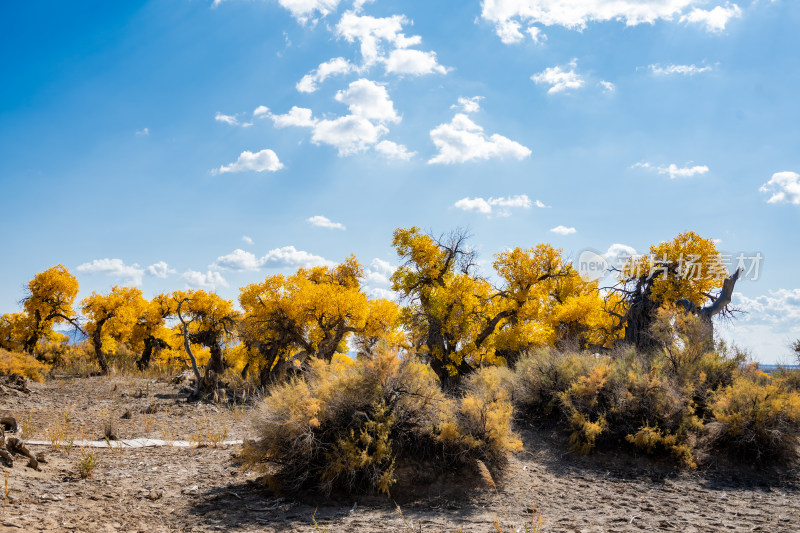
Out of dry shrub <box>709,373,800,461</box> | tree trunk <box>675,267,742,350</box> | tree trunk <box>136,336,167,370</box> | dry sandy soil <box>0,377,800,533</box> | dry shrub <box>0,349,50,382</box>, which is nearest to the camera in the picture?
dry sandy soil <box>0,377,800,533</box>

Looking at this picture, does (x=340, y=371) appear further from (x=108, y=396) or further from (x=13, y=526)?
(x=108, y=396)

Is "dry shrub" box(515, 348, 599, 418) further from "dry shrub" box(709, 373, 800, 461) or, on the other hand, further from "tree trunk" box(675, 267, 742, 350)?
"tree trunk" box(675, 267, 742, 350)

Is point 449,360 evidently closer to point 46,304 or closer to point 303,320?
point 303,320

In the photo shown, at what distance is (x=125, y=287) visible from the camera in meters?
27.2

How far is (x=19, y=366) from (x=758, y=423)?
790 inches

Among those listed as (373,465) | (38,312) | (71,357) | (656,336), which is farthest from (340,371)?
(71,357)

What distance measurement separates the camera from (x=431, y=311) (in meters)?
17.3

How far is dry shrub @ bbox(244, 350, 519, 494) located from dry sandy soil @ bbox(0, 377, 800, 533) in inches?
12.4

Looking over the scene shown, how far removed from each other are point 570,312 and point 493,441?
1777 cm

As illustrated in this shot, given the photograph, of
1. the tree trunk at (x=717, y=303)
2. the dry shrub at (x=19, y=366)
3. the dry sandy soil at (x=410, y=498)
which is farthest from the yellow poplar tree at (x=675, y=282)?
the dry shrub at (x=19, y=366)

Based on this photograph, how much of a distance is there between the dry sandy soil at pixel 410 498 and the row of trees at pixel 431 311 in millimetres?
7855

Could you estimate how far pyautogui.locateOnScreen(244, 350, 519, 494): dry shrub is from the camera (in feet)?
21.2

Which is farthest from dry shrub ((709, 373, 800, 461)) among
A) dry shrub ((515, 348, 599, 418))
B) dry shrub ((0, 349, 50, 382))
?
dry shrub ((0, 349, 50, 382))

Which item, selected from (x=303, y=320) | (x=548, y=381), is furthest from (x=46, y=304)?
(x=548, y=381)
